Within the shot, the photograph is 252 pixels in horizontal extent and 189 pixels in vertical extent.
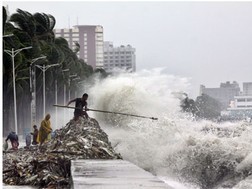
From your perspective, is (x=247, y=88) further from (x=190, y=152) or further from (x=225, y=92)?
(x=190, y=152)

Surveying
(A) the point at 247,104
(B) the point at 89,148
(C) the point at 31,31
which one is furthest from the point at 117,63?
(B) the point at 89,148

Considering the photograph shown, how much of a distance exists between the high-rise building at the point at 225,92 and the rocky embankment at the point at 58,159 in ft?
80.7

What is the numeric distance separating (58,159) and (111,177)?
10.8 ft

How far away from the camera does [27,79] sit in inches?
2122

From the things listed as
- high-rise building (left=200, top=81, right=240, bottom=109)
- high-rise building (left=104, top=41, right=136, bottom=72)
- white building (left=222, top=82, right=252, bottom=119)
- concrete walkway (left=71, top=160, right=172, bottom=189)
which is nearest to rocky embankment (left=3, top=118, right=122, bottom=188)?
concrete walkway (left=71, top=160, right=172, bottom=189)

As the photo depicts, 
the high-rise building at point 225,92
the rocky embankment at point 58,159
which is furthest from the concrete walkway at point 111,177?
the high-rise building at point 225,92

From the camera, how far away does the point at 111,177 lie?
9656mm

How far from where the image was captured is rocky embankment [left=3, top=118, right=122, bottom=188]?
37.9 feet

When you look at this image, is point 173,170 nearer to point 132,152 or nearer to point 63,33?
point 132,152

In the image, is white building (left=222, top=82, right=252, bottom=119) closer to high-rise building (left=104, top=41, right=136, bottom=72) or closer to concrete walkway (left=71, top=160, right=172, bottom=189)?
concrete walkway (left=71, top=160, right=172, bottom=189)

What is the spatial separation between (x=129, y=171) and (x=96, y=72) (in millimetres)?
86565

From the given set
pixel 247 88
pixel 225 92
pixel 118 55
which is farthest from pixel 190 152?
pixel 118 55

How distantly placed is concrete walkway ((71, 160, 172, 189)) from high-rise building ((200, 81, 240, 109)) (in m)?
28.3

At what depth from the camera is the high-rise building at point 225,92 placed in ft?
134
